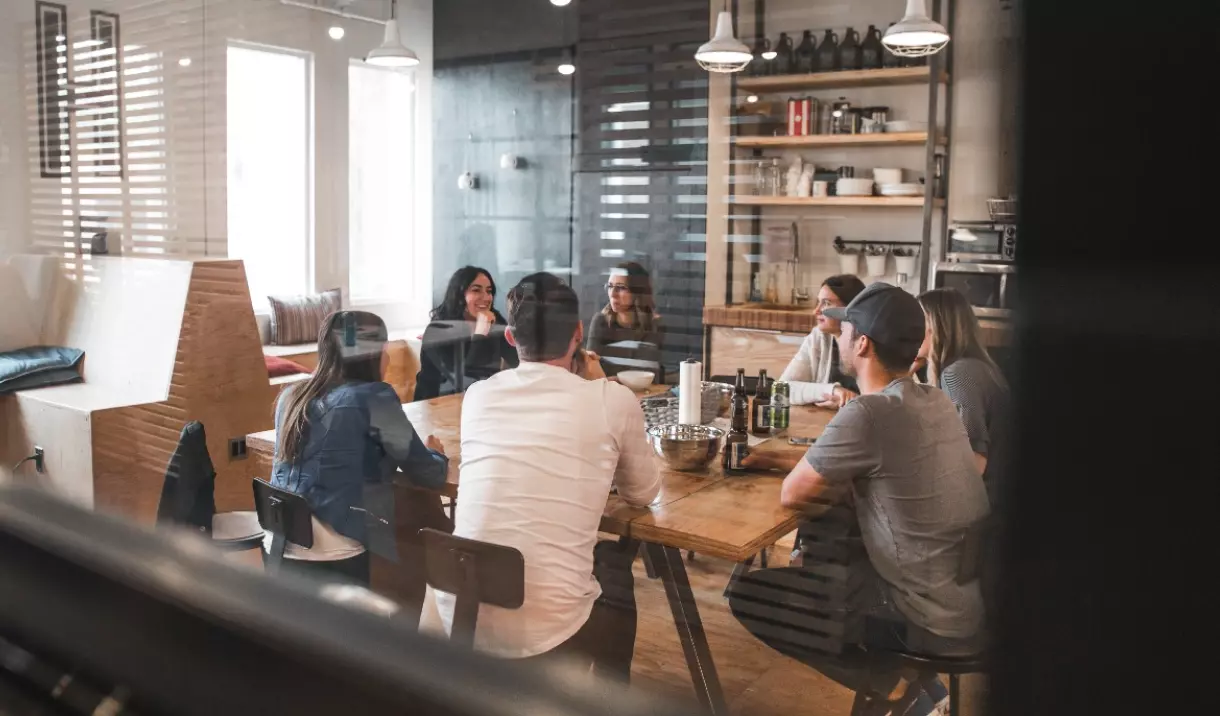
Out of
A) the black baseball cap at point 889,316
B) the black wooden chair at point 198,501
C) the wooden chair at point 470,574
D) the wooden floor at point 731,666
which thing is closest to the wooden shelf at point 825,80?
the black baseball cap at point 889,316

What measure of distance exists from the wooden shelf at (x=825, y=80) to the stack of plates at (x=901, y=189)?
2.4 inches

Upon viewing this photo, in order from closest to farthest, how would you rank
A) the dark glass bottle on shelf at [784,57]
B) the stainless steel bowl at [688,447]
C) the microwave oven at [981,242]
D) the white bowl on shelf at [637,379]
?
1. the microwave oven at [981,242]
2. the dark glass bottle on shelf at [784,57]
3. the white bowl on shelf at [637,379]
4. the stainless steel bowl at [688,447]

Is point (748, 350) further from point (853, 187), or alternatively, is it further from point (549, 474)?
point (549, 474)

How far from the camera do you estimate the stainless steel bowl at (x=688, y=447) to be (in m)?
1.30

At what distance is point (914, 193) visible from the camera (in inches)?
22.8

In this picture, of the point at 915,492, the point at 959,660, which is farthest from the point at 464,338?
the point at 959,660

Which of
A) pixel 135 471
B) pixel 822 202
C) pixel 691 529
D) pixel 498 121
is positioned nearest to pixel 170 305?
pixel 135 471

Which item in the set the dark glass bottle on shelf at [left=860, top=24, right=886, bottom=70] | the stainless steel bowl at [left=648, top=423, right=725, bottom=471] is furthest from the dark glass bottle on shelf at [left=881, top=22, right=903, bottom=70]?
the stainless steel bowl at [left=648, top=423, right=725, bottom=471]

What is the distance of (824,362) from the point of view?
0.78m

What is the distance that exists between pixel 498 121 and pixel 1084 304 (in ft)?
2.02

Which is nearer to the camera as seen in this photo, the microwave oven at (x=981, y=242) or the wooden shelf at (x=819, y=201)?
the microwave oven at (x=981, y=242)

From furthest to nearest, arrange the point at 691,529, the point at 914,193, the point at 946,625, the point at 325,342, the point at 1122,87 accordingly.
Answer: the point at 691,529
the point at 325,342
the point at 914,193
the point at 946,625
the point at 1122,87

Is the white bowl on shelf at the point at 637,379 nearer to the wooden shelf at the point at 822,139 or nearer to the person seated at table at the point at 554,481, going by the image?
the person seated at table at the point at 554,481

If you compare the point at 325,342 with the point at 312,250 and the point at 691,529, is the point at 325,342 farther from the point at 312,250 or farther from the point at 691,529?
the point at 691,529
